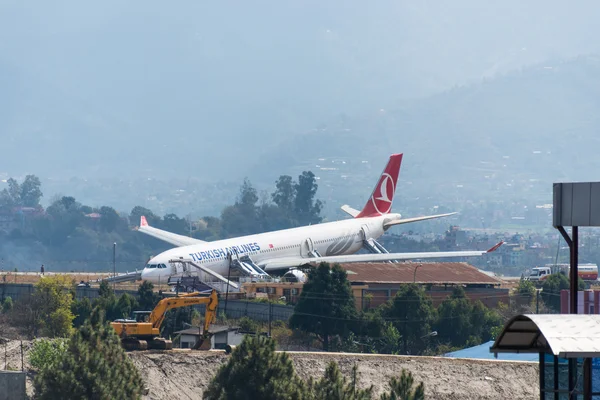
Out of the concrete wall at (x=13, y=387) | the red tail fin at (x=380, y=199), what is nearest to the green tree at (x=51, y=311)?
the concrete wall at (x=13, y=387)

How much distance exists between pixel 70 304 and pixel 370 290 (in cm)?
2684

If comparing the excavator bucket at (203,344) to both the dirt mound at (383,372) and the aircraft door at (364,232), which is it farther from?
the aircraft door at (364,232)

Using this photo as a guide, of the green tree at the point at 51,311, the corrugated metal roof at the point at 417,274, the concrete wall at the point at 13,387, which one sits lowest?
the concrete wall at the point at 13,387

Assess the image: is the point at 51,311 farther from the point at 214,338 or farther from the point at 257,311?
the point at 214,338

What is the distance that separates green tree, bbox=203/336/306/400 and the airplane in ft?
159

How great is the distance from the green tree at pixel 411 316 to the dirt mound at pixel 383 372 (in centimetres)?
2157

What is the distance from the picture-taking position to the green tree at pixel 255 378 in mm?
39312

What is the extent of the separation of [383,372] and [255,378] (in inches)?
604

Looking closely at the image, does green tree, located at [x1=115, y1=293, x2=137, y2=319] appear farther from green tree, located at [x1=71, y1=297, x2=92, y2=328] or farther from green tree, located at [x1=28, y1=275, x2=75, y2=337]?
green tree, located at [x1=28, y1=275, x2=75, y2=337]

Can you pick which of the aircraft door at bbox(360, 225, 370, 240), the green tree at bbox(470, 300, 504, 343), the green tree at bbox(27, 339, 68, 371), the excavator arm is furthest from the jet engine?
the green tree at bbox(27, 339, 68, 371)

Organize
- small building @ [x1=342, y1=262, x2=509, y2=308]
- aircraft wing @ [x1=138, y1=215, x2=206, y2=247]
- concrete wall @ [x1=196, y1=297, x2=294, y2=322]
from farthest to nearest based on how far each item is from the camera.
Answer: aircraft wing @ [x1=138, y1=215, x2=206, y2=247], small building @ [x1=342, y1=262, x2=509, y2=308], concrete wall @ [x1=196, y1=297, x2=294, y2=322]

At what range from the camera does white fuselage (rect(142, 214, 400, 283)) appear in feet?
295

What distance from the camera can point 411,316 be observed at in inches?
3127

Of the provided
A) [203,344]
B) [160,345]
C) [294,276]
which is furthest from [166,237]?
[160,345]
